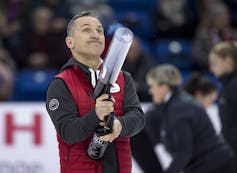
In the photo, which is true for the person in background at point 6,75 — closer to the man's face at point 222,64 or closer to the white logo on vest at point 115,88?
the man's face at point 222,64

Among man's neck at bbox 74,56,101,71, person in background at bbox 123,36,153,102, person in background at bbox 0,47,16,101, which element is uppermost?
man's neck at bbox 74,56,101,71

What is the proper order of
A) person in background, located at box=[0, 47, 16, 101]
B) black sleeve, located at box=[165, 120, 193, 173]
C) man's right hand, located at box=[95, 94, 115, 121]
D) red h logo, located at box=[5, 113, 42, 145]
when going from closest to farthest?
man's right hand, located at box=[95, 94, 115, 121]
black sleeve, located at box=[165, 120, 193, 173]
red h logo, located at box=[5, 113, 42, 145]
person in background, located at box=[0, 47, 16, 101]

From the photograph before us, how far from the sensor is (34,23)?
980 centimetres

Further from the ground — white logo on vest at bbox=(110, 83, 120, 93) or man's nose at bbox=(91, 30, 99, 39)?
man's nose at bbox=(91, 30, 99, 39)

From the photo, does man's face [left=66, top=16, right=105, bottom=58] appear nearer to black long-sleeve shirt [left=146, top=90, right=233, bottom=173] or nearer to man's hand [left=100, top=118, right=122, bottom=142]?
man's hand [left=100, top=118, right=122, bottom=142]

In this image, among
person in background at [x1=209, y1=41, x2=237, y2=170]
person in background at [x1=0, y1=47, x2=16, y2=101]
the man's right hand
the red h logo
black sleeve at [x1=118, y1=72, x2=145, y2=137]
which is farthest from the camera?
person in background at [x1=0, y1=47, x2=16, y2=101]

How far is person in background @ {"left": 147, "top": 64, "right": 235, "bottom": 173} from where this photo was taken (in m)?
5.29

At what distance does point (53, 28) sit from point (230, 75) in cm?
406

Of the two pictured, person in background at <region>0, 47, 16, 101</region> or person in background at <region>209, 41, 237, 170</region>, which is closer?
person in background at <region>209, 41, 237, 170</region>

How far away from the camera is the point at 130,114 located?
3.76 m

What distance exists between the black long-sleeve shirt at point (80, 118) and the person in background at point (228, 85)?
7.38ft

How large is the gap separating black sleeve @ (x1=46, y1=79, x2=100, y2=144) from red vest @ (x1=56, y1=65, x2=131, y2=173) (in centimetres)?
4

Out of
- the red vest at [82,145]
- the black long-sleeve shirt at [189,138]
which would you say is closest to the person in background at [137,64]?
the black long-sleeve shirt at [189,138]

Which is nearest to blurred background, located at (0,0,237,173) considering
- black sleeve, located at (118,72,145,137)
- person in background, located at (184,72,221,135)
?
person in background, located at (184,72,221,135)
